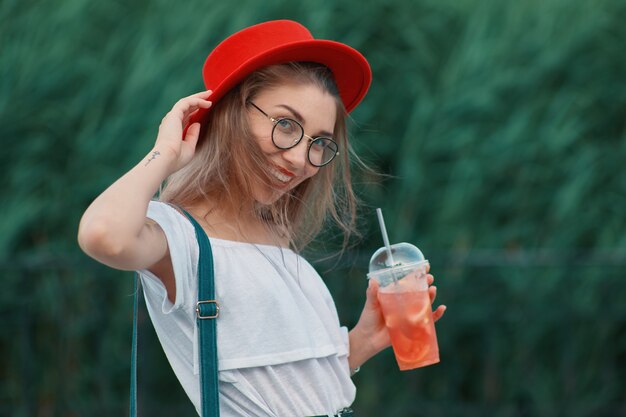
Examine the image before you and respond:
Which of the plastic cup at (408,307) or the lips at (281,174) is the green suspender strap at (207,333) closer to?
the lips at (281,174)

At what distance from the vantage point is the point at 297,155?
1.77 m

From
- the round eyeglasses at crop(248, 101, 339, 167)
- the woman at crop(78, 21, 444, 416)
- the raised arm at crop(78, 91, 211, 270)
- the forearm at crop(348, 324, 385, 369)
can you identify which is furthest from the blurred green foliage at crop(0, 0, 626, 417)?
the raised arm at crop(78, 91, 211, 270)

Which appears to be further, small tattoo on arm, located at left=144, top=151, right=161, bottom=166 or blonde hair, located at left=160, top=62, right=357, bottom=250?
blonde hair, located at left=160, top=62, right=357, bottom=250

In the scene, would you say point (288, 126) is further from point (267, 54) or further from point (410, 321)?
point (410, 321)

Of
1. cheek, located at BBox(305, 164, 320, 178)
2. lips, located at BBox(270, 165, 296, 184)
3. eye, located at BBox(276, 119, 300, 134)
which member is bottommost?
lips, located at BBox(270, 165, 296, 184)

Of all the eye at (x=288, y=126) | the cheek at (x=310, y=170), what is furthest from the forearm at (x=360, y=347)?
the eye at (x=288, y=126)

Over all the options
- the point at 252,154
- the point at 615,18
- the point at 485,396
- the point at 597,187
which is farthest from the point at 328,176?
the point at 615,18

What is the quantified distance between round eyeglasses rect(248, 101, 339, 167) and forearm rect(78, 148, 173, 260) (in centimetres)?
32

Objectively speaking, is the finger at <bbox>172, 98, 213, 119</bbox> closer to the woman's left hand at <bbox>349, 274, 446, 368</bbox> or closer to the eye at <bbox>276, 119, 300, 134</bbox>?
the eye at <bbox>276, 119, 300, 134</bbox>

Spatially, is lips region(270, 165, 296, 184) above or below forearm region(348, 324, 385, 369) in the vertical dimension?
above

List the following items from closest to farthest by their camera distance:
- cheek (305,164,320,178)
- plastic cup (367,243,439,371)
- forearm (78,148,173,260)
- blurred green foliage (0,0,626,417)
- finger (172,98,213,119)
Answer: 1. forearm (78,148,173,260)
2. finger (172,98,213,119)
3. cheek (305,164,320,178)
4. plastic cup (367,243,439,371)
5. blurred green foliage (0,0,626,417)

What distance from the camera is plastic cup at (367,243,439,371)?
6.42 ft

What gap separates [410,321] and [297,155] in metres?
0.44

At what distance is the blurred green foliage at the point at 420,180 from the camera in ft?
13.5
